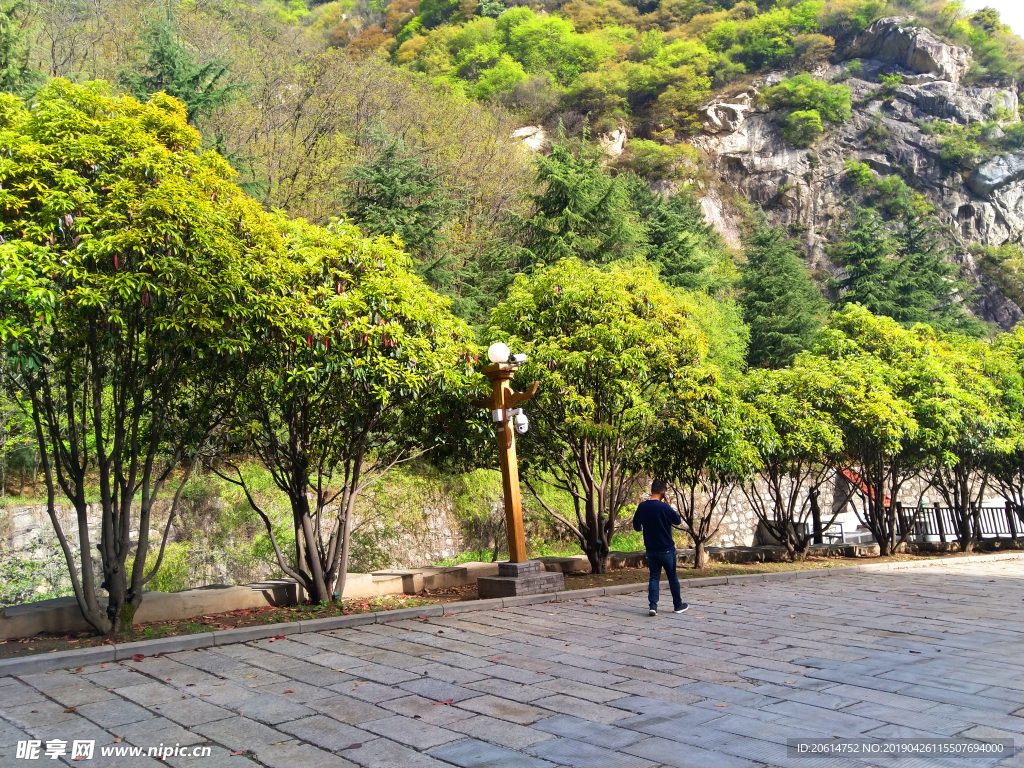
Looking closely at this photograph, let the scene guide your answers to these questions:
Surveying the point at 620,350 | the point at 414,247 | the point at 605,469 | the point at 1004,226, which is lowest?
the point at 605,469

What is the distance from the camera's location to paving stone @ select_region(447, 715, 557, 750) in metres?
4.06

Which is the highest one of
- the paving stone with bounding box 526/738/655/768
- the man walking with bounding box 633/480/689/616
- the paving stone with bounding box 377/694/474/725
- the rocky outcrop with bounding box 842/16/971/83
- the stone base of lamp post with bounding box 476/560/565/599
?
the rocky outcrop with bounding box 842/16/971/83

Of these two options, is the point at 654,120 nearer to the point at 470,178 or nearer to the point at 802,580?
the point at 470,178

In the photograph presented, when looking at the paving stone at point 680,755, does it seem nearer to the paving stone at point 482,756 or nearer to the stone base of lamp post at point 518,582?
the paving stone at point 482,756

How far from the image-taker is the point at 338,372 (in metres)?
8.29

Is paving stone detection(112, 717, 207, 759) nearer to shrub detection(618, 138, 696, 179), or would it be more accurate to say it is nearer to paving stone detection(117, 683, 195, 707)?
paving stone detection(117, 683, 195, 707)

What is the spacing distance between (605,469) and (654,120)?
154 feet

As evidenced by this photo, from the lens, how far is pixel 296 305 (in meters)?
7.71

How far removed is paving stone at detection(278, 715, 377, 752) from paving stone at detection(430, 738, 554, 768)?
1.64 feet

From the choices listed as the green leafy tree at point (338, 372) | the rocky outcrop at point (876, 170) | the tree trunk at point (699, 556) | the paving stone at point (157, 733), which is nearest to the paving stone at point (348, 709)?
the paving stone at point (157, 733)

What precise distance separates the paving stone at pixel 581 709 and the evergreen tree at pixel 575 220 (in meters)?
17.7

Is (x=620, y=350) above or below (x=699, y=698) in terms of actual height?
above

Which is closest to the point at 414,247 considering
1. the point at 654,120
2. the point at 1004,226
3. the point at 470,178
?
the point at 470,178

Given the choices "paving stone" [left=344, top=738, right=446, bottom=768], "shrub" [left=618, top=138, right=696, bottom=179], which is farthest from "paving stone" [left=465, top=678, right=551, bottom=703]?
"shrub" [left=618, top=138, right=696, bottom=179]
